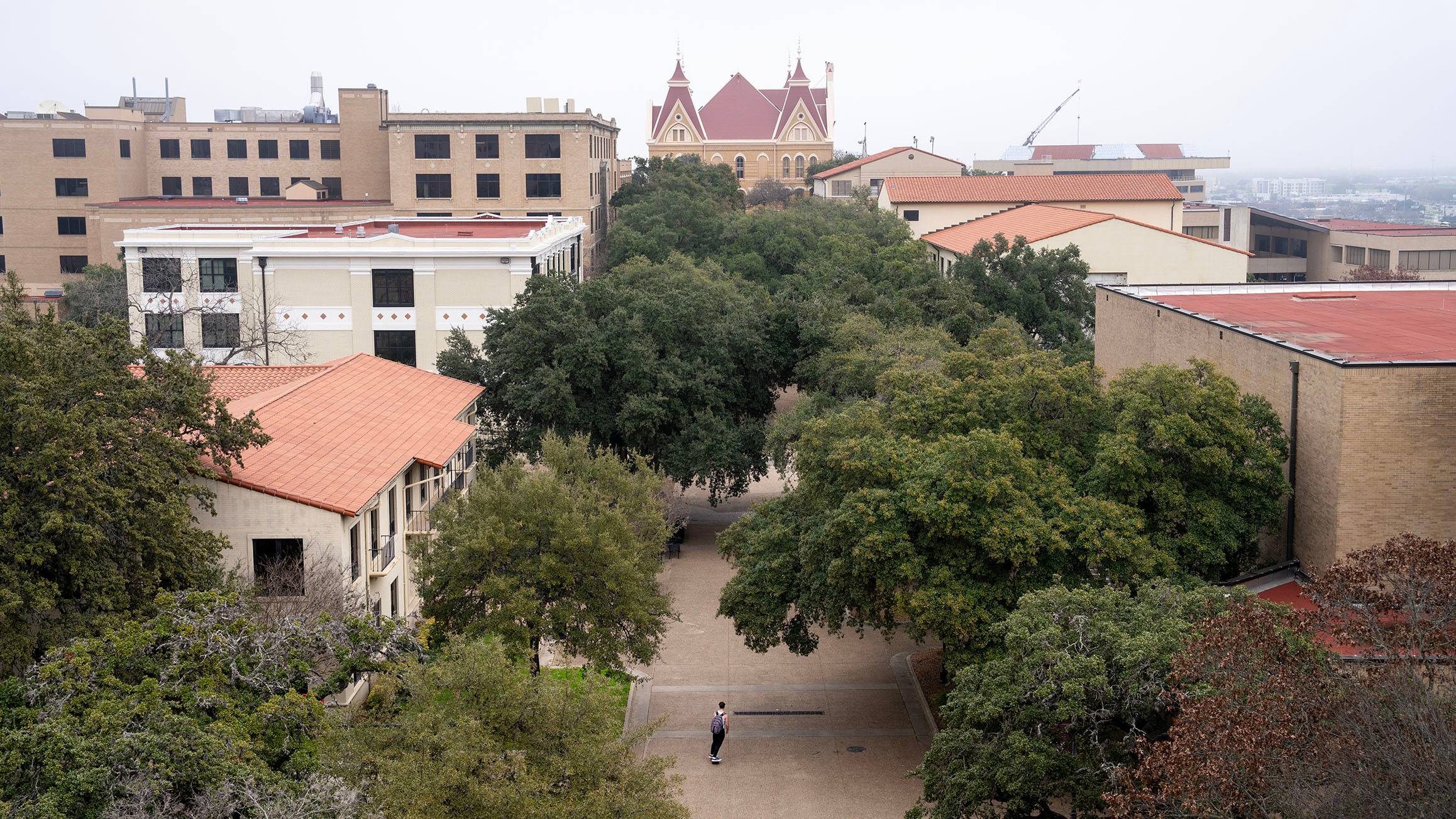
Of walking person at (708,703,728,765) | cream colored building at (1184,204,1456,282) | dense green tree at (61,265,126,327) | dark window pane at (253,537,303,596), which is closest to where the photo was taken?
dark window pane at (253,537,303,596)

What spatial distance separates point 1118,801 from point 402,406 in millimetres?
21727

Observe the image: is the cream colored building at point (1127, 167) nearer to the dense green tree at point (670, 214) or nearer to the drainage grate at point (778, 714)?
the dense green tree at point (670, 214)

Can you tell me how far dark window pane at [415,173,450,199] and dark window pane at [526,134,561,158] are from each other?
5160mm

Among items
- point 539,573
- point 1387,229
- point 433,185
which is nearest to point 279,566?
point 539,573

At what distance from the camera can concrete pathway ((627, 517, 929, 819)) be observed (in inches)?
916

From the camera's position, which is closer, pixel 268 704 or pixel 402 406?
pixel 268 704

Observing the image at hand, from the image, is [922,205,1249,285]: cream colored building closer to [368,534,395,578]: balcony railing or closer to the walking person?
[368,534,395,578]: balcony railing

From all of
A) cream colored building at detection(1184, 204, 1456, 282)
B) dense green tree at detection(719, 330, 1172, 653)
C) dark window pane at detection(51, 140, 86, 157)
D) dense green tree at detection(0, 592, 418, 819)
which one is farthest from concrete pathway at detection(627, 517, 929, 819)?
dark window pane at detection(51, 140, 86, 157)

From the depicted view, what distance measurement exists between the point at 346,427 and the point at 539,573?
22.5ft

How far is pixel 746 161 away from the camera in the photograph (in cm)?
14150

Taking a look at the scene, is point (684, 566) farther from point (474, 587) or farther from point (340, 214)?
point (340, 214)

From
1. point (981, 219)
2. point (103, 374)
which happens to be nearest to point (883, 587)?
point (103, 374)

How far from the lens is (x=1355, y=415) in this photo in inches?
963

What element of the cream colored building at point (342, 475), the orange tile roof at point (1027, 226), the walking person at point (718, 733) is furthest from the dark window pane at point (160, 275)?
the walking person at point (718, 733)
